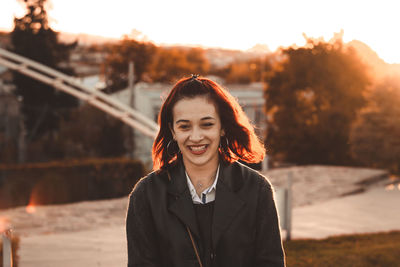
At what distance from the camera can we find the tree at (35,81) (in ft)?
92.8

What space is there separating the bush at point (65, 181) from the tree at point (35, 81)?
423 inches

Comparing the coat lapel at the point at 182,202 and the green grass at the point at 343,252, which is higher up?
the coat lapel at the point at 182,202

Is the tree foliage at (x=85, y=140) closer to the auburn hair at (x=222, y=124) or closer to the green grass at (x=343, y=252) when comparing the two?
the green grass at (x=343, y=252)

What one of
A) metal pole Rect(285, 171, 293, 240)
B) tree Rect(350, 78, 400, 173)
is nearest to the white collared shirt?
metal pole Rect(285, 171, 293, 240)

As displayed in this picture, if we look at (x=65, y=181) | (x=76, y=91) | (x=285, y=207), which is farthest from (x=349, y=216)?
(x=76, y=91)

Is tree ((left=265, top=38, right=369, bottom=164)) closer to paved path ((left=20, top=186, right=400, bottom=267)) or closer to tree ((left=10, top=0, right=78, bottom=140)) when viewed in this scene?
paved path ((left=20, top=186, right=400, bottom=267))

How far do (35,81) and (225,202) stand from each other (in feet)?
90.8

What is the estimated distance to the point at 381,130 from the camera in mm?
19016

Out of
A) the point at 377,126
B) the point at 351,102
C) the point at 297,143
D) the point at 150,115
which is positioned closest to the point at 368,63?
the point at 351,102

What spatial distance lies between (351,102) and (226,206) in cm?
2326

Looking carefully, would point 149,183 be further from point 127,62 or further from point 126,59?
point 126,59

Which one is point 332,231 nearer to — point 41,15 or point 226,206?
point 226,206

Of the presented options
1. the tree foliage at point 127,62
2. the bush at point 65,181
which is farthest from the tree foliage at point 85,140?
the tree foliage at point 127,62

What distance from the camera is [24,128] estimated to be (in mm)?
28750
